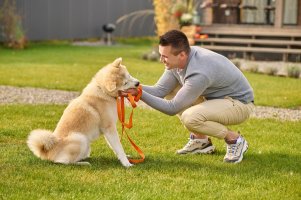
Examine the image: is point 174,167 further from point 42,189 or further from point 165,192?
point 42,189

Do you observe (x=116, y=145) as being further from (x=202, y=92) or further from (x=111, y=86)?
(x=202, y=92)

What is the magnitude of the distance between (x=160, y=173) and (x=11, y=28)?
14.7 m

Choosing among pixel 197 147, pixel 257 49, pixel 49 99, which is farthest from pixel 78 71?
pixel 197 147

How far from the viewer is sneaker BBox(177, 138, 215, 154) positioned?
6.40 m

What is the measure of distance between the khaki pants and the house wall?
15.6 meters

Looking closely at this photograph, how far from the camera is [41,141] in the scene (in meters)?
5.53

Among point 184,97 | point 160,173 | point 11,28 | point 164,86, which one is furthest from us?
point 11,28

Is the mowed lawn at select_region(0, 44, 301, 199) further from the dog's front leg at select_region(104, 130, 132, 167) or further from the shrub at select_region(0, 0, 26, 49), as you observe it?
the shrub at select_region(0, 0, 26, 49)

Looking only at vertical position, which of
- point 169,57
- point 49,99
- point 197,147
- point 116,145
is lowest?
point 49,99

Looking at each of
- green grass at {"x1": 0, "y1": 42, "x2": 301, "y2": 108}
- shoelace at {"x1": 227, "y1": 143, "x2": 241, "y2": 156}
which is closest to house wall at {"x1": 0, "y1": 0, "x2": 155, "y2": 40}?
green grass at {"x1": 0, "y1": 42, "x2": 301, "y2": 108}

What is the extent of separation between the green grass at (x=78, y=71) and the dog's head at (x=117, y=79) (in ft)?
14.7

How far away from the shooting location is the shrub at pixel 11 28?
19203mm

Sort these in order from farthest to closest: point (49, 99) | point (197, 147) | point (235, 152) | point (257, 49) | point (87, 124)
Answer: point (257, 49), point (49, 99), point (197, 147), point (235, 152), point (87, 124)

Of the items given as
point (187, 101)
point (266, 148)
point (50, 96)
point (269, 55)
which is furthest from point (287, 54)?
point (187, 101)
